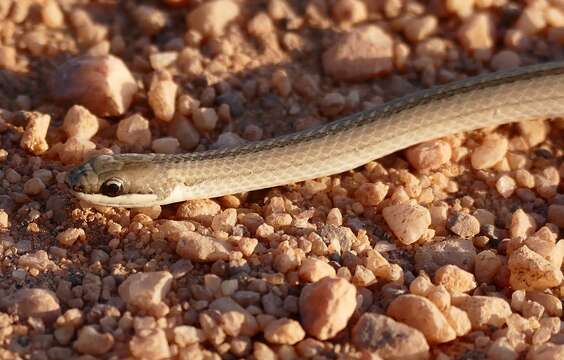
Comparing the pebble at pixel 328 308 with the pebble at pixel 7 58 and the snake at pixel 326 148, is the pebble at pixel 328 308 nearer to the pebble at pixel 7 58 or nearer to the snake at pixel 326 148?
the snake at pixel 326 148

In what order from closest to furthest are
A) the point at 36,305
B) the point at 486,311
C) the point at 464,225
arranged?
the point at 36,305, the point at 486,311, the point at 464,225

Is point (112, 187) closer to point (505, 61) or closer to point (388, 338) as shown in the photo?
point (388, 338)

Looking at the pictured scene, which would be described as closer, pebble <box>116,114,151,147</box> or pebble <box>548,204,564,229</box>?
pebble <box>548,204,564,229</box>

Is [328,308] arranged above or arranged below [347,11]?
below

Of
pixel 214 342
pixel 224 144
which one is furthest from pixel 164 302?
pixel 224 144

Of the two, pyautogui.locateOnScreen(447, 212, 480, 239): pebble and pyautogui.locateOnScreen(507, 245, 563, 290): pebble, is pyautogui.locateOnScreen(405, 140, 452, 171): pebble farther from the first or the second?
pyautogui.locateOnScreen(507, 245, 563, 290): pebble

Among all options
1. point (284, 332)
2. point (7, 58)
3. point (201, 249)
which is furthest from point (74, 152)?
point (284, 332)

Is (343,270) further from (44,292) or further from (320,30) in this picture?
(320,30)

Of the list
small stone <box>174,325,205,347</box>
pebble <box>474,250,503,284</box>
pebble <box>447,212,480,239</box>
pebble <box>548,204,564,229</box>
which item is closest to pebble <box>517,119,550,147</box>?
pebble <box>548,204,564,229</box>
